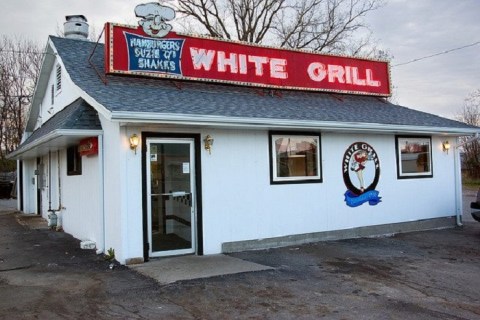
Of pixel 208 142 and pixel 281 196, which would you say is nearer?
pixel 208 142

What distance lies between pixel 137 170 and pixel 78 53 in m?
5.04

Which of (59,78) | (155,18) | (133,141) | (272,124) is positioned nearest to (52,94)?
(59,78)

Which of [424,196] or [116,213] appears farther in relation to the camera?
[424,196]

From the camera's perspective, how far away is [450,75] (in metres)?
22.2

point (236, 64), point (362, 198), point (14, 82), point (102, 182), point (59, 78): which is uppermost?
point (14, 82)

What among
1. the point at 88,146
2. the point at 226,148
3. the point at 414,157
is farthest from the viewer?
the point at 414,157

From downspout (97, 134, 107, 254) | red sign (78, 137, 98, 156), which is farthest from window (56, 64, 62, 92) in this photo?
downspout (97, 134, 107, 254)

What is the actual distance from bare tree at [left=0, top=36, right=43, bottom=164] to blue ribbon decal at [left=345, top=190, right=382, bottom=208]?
95.6 feet

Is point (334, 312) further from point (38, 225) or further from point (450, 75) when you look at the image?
point (450, 75)

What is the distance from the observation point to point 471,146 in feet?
116

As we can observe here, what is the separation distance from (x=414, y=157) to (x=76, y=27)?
35.9 ft

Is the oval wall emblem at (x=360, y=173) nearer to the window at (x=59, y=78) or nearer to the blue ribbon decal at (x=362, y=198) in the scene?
the blue ribbon decal at (x=362, y=198)

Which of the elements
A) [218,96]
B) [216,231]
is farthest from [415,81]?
[216,231]

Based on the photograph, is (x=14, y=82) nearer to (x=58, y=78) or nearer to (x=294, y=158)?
(x=58, y=78)
